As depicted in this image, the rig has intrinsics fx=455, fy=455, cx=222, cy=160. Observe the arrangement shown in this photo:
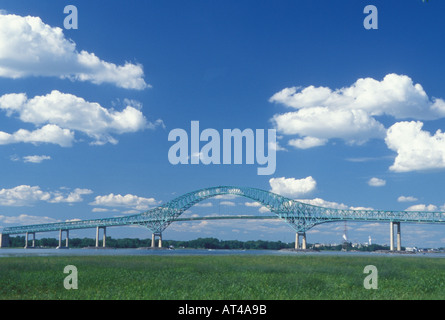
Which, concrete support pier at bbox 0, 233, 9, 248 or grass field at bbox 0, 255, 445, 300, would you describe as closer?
grass field at bbox 0, 255, 445, 300

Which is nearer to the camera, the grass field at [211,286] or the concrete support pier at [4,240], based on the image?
the grass field at [211,286]

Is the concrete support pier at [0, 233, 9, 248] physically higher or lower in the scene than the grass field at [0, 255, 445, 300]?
lower

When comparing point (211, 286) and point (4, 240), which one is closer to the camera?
point (211, 286)

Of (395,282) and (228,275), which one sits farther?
(228,275)

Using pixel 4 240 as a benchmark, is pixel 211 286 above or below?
above

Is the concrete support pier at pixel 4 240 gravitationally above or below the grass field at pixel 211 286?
below
